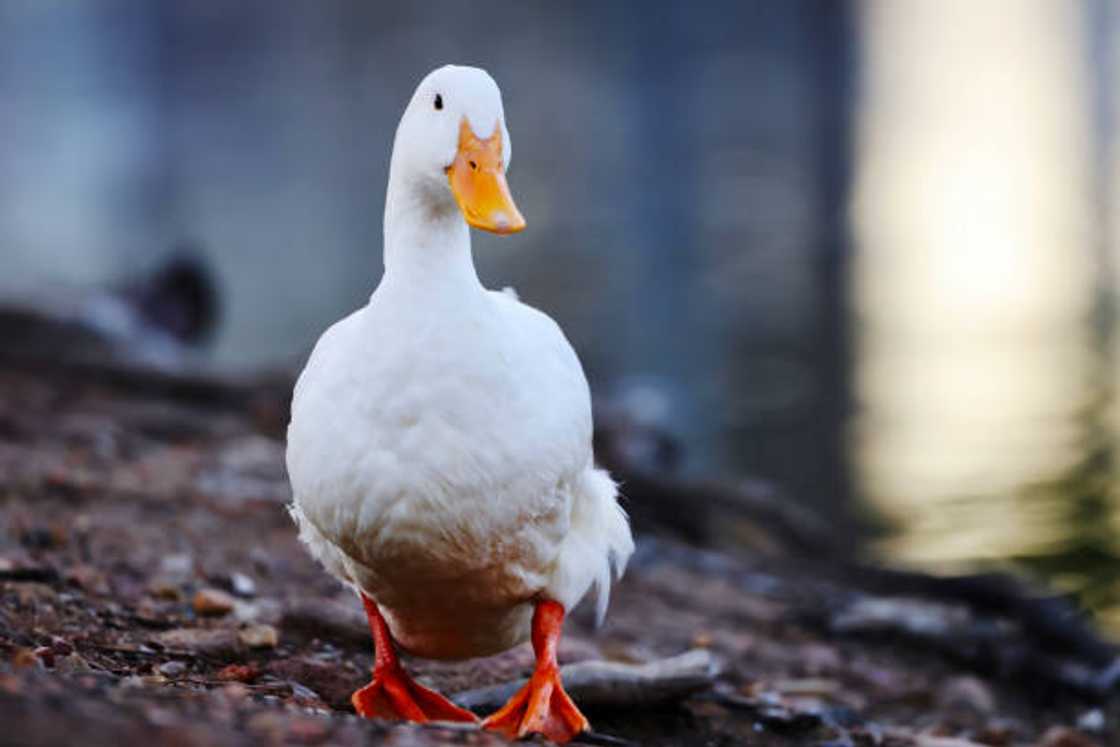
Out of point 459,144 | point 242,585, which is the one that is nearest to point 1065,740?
point 242,585

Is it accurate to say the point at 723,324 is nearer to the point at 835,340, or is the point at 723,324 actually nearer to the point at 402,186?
the point at 835,340

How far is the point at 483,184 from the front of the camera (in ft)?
16.4

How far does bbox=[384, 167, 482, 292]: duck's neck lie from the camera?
202 inches

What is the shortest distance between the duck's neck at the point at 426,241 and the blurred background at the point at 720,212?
575 centimetres

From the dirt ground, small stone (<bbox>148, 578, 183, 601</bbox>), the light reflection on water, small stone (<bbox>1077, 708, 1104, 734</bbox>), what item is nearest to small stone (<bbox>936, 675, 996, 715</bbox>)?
the dirt ground

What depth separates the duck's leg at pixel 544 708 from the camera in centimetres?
524

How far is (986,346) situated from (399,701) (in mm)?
15886

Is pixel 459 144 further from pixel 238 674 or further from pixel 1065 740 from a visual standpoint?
pixel 1065 740

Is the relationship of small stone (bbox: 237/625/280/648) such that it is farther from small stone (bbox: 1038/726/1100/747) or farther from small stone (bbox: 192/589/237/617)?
small stone (bbox: 1038/726/1100/747)

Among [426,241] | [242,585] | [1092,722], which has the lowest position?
[1092,722]

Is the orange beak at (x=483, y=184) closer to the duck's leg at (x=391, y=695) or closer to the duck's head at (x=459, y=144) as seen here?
the duck's head at (x=459, y=144)

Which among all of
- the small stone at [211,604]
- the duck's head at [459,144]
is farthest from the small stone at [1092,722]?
the duck's head at [459,144]

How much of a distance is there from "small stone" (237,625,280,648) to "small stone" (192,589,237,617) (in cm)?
42

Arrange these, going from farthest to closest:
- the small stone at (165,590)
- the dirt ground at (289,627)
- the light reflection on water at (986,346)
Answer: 1. the light reflection on water at (986,346)
2. the small stone at (165,590)
3. the dirt ground at (289,627)
